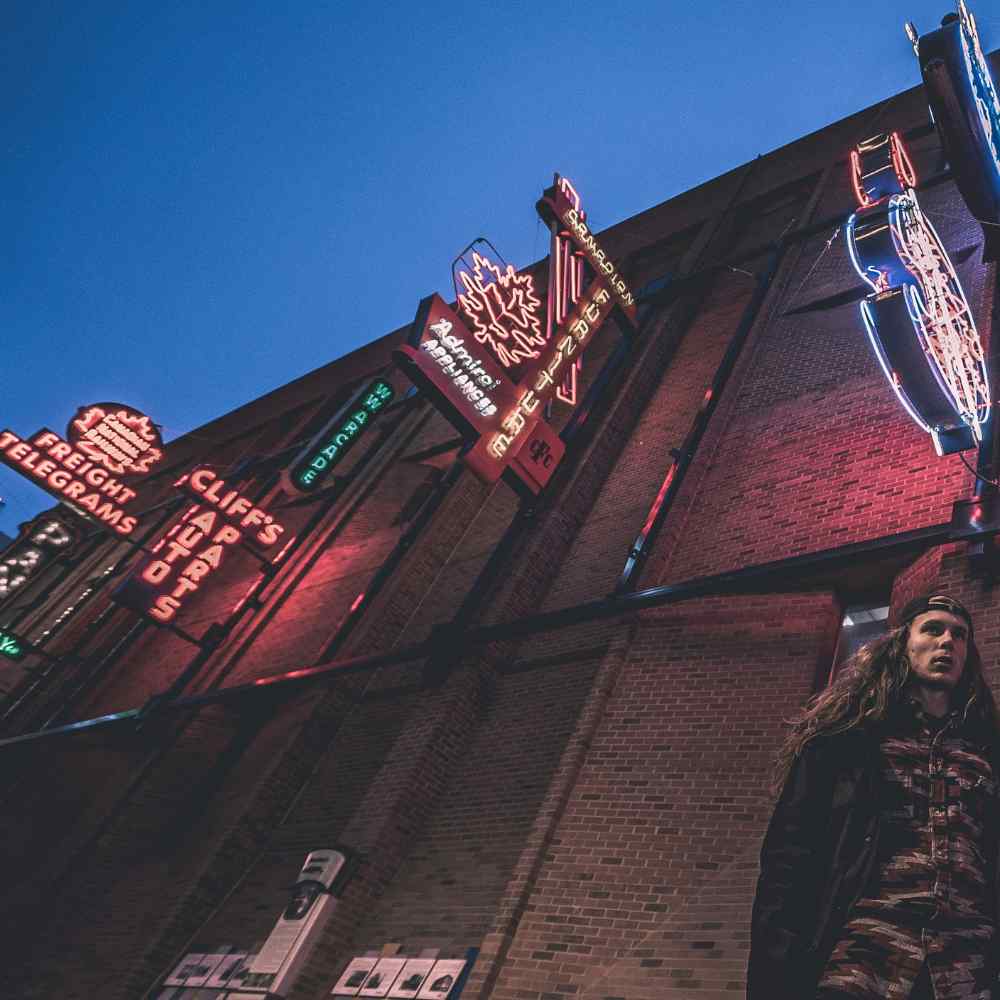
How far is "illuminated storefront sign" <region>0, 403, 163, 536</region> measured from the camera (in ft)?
53.5

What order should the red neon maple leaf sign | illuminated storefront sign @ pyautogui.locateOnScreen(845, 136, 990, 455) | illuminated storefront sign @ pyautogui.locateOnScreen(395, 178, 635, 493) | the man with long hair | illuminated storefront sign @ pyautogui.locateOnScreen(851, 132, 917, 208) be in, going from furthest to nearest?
the red neon maple leaf sign < illuminated storefront sign @ pyautogui.locateOnScreen(395, 178, 635, 493) < illuminated storefront sign @ pyautogui.locateOnScreen(851, 132, 917, 208) < illuminated storefront sign @ pyautogui.locateOnScreen(845, 136, 990, 455) < the man with long hair

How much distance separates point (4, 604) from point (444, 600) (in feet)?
46.5

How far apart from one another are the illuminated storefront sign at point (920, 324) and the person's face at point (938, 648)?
150 inches

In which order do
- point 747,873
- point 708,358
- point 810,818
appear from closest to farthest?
point 810,818 < point 747,873 < point 708,358

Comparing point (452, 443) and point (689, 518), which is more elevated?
point (452, 443)

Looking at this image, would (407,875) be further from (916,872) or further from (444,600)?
(916,872)

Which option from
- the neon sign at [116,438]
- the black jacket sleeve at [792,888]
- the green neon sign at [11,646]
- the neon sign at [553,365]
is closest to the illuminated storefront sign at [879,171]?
the neon sign at [553,365]

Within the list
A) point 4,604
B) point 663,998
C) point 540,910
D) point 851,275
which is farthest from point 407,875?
point 4,604

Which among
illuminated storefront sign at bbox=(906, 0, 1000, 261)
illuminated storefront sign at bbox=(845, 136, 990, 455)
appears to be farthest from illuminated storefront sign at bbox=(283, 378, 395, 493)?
illuminated storefront sign at bbox=(906, 0, 1000, 261)

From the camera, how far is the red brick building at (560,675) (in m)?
6.43

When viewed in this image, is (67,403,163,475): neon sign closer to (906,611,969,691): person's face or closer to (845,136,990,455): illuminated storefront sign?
(845,136,990,455): illuminated storefront sign

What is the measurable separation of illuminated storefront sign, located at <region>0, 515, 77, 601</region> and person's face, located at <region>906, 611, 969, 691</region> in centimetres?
2073

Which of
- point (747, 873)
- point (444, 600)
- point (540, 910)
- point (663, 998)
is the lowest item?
point (663, 998)

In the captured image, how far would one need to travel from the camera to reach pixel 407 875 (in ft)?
26.6
